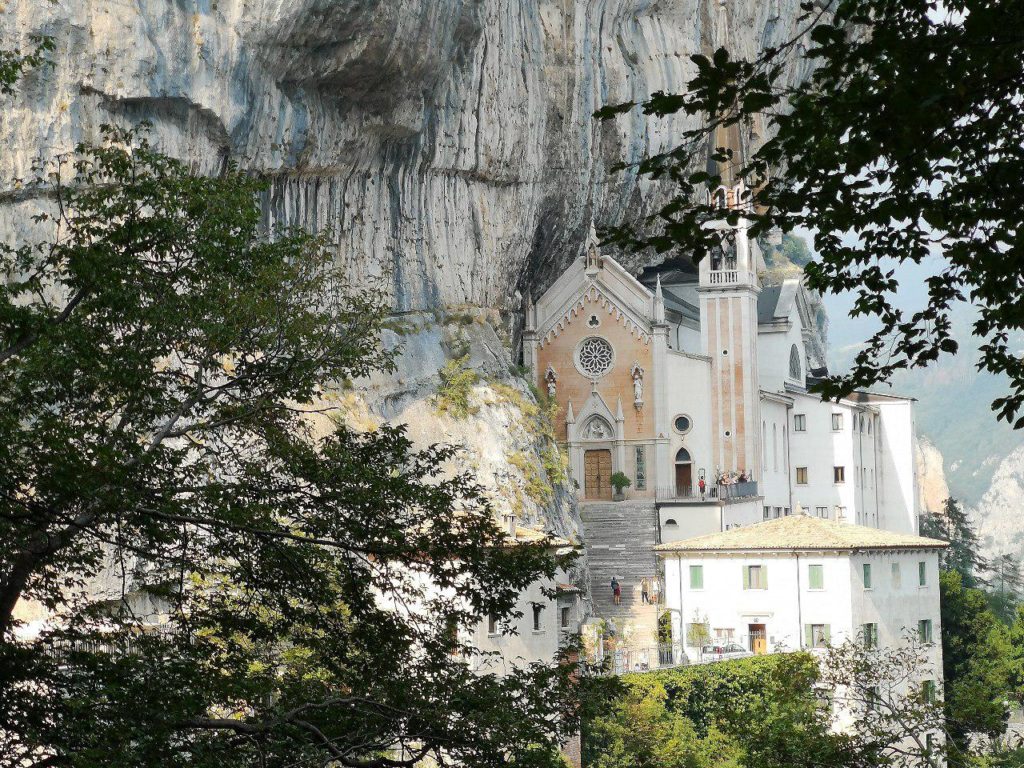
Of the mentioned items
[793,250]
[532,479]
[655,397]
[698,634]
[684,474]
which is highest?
[793,250]

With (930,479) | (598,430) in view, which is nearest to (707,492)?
(598,430)

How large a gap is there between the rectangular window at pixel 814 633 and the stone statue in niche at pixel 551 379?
668 inches

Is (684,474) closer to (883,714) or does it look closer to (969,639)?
(969,639)

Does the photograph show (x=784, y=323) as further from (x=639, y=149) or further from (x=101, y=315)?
(x=101, y=315)

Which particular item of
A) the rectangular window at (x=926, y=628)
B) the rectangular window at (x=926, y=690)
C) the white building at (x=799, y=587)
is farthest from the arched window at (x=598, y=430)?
the rectangular window at (x=926, y=690)

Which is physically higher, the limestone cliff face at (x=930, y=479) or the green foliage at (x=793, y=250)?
the green foliage at (x=793, y=250)

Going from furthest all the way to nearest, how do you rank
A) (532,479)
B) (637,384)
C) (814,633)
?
(637,384) < (532,479) < (814,633)

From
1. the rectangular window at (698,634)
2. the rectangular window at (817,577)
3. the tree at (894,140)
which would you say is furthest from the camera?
the rectangular window at (698,634)

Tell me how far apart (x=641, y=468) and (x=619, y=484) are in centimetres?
149

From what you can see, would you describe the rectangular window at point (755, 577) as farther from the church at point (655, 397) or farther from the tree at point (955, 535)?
the tree at point (955, 535)

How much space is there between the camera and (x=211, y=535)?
19.5 m

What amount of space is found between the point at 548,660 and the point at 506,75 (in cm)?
2108

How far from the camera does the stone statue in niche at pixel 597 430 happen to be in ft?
228

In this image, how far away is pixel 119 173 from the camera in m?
20.0
